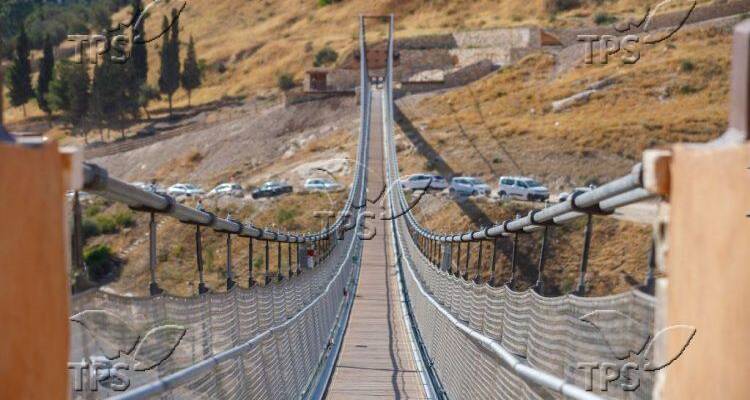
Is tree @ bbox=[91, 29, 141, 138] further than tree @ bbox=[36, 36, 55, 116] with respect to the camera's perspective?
Yes

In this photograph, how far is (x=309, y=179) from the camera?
58.4m

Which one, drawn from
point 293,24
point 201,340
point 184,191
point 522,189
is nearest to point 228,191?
point 184,191

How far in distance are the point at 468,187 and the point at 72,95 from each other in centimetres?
2993

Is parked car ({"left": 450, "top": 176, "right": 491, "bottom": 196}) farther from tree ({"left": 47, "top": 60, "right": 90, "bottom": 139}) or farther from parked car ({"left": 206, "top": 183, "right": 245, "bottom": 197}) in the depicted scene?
tree ({"left": 47, "top": 60, "right": 90, "bottom": 139})

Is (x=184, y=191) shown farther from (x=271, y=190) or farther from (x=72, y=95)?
(x=72, y=95)

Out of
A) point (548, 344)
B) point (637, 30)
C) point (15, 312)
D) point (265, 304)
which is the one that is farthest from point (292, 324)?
point (637, 30)

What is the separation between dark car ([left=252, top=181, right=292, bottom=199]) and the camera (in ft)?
179

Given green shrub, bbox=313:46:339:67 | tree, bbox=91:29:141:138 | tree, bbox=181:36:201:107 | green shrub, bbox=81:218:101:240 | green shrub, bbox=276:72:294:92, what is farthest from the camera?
green shrub, bbox=313:46:339:67

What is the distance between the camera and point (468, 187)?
52.2 metres

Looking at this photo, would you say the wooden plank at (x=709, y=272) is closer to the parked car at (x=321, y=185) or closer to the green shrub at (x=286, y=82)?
the parked car at (x=321, y=185)

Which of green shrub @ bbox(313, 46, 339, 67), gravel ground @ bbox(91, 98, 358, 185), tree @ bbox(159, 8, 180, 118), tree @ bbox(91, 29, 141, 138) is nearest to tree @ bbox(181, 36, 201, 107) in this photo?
tree @ bbox(159, 8, 180, 118)

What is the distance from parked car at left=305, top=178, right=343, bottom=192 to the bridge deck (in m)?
16.8

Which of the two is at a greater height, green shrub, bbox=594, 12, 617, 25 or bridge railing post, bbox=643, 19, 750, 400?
green shrub, bbox=594, 12, 617, 25

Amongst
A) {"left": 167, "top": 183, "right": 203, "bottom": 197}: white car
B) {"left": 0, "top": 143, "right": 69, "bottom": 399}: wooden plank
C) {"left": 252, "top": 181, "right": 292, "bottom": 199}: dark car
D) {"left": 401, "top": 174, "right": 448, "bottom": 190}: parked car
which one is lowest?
{"left": 167, "top": 183, "right": 203, "bottom": 197}: white car
